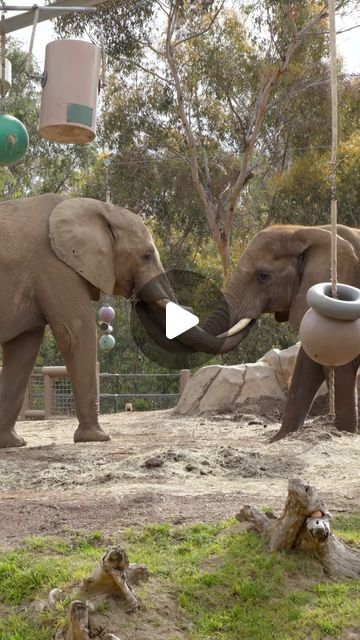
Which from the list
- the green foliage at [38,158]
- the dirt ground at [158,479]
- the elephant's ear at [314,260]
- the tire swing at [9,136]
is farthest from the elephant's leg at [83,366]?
the green foliage at [38,158]

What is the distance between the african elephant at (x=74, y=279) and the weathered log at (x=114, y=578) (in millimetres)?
4745

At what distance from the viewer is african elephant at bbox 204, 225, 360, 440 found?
910 cm

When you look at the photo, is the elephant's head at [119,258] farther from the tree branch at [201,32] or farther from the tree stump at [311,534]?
the tree branch at [201,32]

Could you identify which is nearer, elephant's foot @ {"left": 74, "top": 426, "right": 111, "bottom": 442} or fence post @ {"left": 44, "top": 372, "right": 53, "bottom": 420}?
elephant's foot @ {"left": 74, "top": 426, "right": 111, "bottom": 442}

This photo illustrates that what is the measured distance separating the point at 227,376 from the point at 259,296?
147 inches

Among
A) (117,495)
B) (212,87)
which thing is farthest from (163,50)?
(117,495)

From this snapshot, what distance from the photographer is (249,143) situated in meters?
22.7

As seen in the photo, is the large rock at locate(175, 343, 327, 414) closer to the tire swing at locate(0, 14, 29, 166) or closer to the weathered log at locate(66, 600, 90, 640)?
the tire swing at locate(0, 14, 29, 166)

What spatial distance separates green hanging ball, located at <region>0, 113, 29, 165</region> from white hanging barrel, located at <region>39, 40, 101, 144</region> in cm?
30

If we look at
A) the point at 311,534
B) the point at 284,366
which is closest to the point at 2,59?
the point at 311,534

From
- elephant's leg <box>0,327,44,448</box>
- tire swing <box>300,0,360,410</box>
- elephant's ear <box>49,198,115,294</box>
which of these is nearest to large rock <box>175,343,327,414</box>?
elephant's leg <box>0,327,44,448</box>

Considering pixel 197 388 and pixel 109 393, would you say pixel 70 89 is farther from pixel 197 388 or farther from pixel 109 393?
pixel 109 393

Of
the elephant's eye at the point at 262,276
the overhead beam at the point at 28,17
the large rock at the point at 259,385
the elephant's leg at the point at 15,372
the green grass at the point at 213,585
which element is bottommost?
the green grass at the point at 213,585

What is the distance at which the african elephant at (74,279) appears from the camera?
9.04 m
